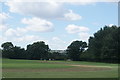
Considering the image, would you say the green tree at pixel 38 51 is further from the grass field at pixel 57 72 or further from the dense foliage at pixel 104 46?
the grass field at pixel 57 72

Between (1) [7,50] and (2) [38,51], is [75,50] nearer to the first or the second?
(2) [38,51]

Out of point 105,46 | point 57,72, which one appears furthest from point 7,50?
point 57,72

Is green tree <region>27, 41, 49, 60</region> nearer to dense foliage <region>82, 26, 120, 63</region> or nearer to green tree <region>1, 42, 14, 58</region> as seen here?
green tree <region>1, 42, 14, 58</region>

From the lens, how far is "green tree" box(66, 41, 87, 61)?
117 metres


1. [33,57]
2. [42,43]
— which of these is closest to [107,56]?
[33,57]

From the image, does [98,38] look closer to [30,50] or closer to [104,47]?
[104,47]

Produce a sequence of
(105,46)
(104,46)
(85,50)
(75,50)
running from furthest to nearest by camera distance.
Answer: (75,50)
(85,50)
(104,46)
(105,46)

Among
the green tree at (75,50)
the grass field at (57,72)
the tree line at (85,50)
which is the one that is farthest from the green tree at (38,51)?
the grass field at (57,72)

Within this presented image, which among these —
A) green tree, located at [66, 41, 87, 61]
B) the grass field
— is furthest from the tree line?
the grass field

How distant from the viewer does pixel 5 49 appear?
12450 cm

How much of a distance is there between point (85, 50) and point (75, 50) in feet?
22.2

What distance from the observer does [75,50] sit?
404ft

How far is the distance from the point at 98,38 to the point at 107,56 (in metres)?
15.3

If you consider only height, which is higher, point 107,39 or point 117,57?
point 107,39
